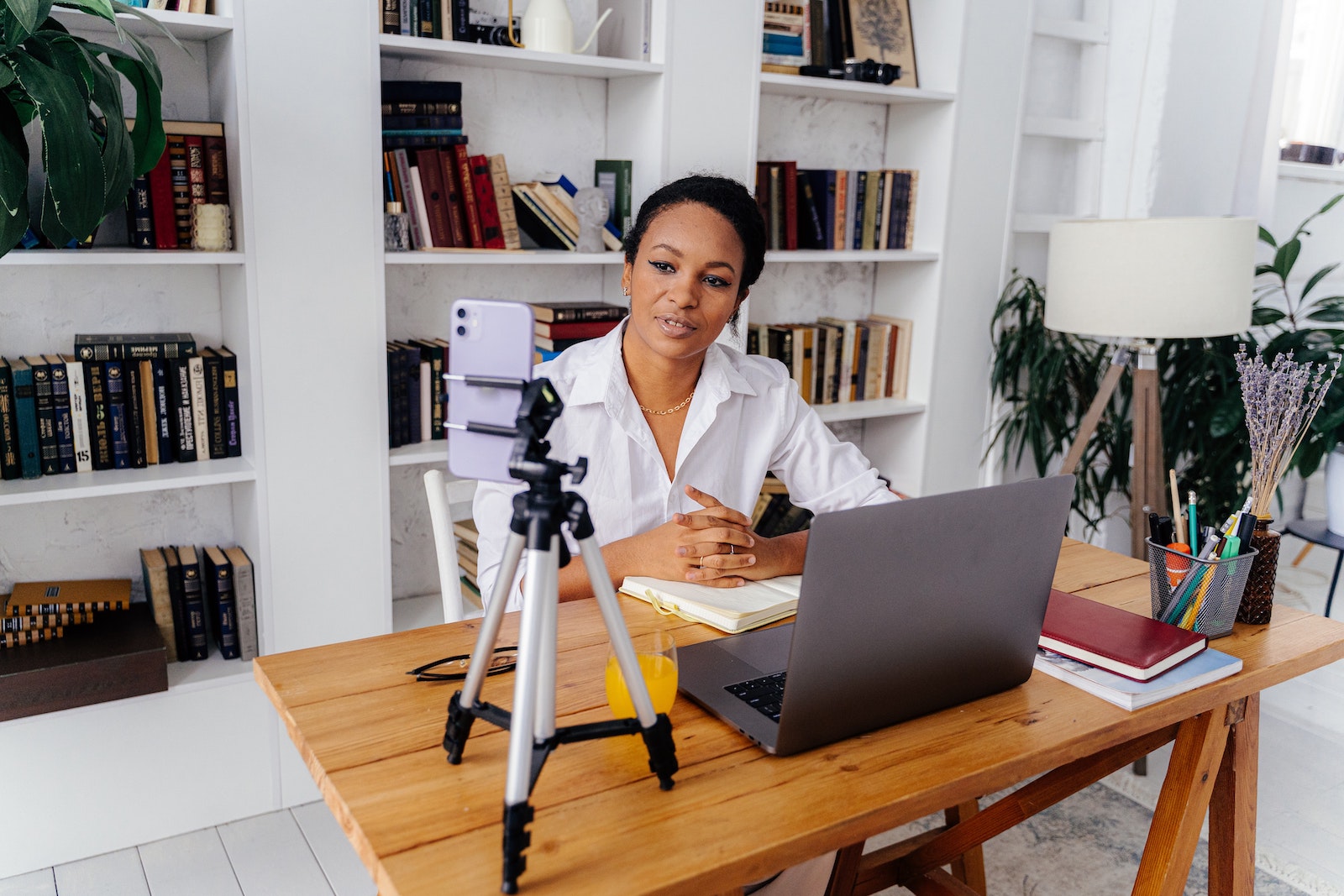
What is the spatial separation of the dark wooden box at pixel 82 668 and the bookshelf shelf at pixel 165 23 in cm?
124

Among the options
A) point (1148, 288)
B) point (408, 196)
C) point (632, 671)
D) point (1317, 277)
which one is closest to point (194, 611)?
point (408, 196)

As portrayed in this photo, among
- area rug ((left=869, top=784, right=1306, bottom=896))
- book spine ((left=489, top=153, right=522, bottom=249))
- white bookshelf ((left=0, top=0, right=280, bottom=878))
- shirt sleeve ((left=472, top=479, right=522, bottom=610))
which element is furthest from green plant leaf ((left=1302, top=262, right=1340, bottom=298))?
white bookshelf ((left=0, top=0, right=280, bottom=878))

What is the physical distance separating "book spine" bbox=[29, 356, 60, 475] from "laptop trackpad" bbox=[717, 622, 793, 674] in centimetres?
162

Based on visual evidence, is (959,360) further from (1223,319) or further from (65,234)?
(65,234)

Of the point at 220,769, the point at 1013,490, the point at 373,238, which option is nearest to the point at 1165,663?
the point at 1013,490

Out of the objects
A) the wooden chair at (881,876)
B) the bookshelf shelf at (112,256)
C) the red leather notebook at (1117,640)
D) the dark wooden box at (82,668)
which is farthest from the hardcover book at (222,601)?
the red leather notebook at (1117,640)

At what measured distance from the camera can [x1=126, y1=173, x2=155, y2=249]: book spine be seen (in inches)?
86.0

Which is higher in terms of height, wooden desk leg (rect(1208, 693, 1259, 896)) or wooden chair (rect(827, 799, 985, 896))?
wooden desk leg (rect(1208, 693, 1259, 896))

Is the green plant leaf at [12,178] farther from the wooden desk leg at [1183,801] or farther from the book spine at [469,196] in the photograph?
the wooden desk leg at [1183,801]

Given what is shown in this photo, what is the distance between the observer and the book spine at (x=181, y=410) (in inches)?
90.3

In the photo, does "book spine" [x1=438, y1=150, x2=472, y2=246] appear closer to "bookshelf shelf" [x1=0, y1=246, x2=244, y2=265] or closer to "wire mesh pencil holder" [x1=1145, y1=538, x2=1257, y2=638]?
"bookshelf shelf" [x1=0, y1=246, x2=244, y2=265]

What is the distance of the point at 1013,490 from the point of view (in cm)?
112

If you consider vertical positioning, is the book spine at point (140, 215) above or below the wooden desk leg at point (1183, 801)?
above

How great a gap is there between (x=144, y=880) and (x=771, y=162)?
7.61 feet
